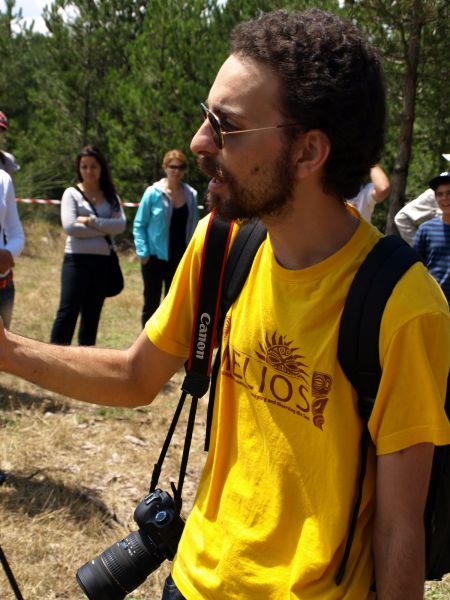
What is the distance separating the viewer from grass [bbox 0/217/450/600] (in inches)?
122

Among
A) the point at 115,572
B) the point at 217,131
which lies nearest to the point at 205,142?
the point at 217,131

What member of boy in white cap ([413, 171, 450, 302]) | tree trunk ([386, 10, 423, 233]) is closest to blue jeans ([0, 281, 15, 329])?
boy in white cap ([413, 171, 450, 302])

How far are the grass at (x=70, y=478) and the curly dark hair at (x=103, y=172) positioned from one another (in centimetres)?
Answer: 158

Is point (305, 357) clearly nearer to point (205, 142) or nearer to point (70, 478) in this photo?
point (205, 142)

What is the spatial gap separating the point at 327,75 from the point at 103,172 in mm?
4328

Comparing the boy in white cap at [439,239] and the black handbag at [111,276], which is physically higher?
the boy in white cap at [439,239]

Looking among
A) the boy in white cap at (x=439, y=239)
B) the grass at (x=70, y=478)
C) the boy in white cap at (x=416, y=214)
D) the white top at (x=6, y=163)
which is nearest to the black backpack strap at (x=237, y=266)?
the grass at (x=70, y=478)

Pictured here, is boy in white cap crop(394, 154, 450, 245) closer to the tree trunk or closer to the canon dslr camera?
the tree trunk

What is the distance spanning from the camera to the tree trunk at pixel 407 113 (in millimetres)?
6953

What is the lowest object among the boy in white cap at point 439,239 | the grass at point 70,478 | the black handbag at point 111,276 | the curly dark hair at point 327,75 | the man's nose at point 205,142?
the grass at point 70,478

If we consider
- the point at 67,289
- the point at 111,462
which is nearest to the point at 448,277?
the point at 111,462

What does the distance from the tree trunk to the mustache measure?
605 cm

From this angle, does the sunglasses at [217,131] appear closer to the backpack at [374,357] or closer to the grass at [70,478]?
the backpack at [374,357]

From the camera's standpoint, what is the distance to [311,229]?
4.46ft
